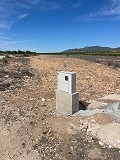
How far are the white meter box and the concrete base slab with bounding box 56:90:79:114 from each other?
0.50 feet

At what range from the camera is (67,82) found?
10148mm

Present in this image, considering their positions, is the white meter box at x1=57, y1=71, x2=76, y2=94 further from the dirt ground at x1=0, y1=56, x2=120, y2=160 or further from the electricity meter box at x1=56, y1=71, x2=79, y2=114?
the dirt ground at x1=0, y1=56, x2=120, y2=160

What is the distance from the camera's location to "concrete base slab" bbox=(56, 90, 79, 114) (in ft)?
33.3

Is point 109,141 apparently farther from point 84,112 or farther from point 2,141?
point 2,141

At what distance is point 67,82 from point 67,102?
2.52 ft

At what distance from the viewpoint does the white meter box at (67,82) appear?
10.0m

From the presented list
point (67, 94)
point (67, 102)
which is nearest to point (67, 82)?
point (67, 94)

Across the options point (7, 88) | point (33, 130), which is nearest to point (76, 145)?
point (33, 130)

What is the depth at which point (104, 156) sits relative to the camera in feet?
24.5

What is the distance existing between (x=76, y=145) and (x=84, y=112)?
2261 millimetres

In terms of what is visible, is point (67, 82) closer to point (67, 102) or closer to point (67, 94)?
point (67, 94)

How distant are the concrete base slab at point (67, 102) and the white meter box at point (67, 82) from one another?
15 cm

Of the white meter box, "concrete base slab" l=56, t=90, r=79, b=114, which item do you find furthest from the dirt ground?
the white meter box

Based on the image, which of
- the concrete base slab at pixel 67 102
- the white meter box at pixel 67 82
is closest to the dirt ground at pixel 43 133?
the concrete base slab at pixel 67 102
